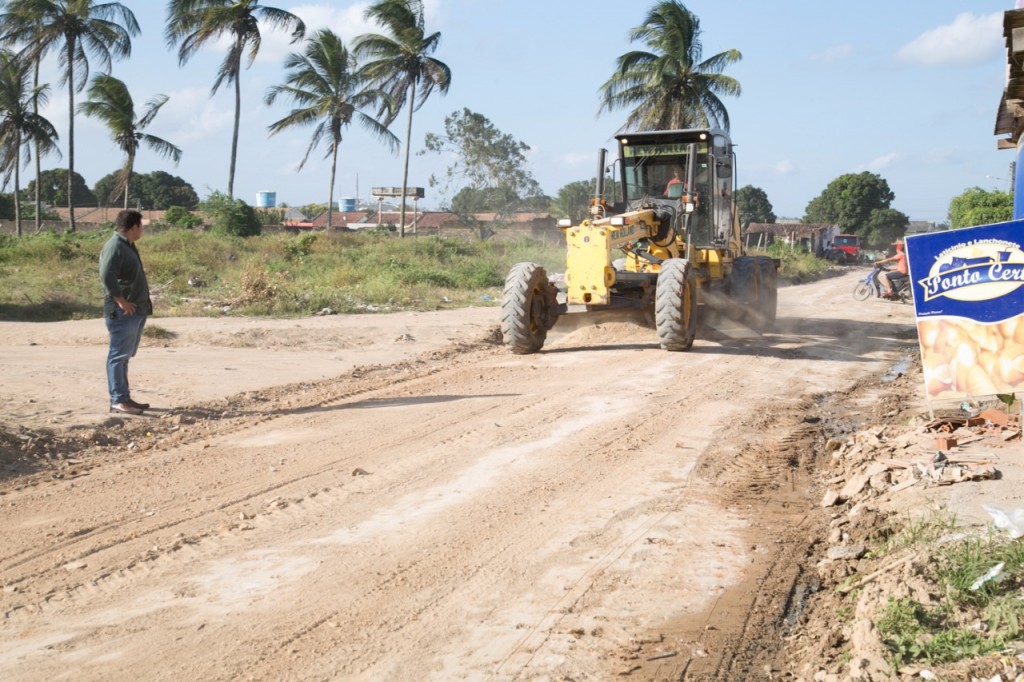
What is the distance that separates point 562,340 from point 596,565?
33.3 feet

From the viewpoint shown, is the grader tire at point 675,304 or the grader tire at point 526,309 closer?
the grader tire at point 675,304

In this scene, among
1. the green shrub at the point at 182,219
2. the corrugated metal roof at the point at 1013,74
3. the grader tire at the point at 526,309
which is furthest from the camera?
the green shrub at the point at 182,219

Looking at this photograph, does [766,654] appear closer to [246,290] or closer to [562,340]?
[562,340]

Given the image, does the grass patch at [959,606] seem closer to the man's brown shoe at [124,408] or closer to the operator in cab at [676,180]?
the man's brown shoe at [124,408]

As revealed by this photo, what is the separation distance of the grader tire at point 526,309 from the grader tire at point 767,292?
15.2 ft

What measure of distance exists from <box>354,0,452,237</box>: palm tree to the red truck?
26989 mm

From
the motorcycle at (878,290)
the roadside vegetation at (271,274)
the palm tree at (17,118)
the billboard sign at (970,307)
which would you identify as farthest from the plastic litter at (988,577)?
the palm tree at (17,118)

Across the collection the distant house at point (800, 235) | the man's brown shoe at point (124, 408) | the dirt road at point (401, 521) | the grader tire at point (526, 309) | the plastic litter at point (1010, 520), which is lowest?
the dirt road at point (401, 521)

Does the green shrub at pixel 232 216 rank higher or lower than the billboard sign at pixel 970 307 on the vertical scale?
higher

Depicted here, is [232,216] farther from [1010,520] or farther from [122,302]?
[1010,520]

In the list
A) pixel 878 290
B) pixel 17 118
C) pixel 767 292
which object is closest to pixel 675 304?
pixel 767 292

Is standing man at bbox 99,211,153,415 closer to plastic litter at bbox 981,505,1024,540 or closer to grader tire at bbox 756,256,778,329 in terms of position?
plastic litter at bbox 981,505,1024,540

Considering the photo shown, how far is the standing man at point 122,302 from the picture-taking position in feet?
28.3

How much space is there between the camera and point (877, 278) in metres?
24.8
